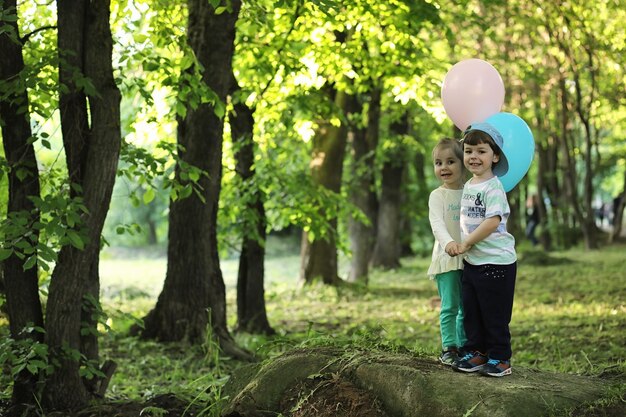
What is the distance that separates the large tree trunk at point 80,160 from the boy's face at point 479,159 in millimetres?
2556

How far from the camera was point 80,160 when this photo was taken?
5820mm

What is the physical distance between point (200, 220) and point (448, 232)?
4.52 m

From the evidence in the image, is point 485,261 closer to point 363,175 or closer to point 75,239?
point 75,239

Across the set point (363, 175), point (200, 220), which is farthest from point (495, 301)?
point (363, 175)

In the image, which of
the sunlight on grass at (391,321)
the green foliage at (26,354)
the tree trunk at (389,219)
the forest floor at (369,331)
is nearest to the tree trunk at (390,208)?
the tree trunk at (389,219)

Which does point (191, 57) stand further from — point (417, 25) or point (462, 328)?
point (417, 25)

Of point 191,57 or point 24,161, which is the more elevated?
point 191,57

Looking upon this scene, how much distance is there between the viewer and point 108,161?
578 centimetres

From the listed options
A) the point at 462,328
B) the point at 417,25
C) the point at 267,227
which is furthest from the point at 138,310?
the point at 462,328

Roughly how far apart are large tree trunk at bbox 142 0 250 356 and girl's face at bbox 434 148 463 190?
3.99m

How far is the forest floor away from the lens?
5.69 metres

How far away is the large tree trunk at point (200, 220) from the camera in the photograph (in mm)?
8781

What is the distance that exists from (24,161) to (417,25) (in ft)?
20.7

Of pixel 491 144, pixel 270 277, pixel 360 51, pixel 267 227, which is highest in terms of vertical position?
pixel 360 51
